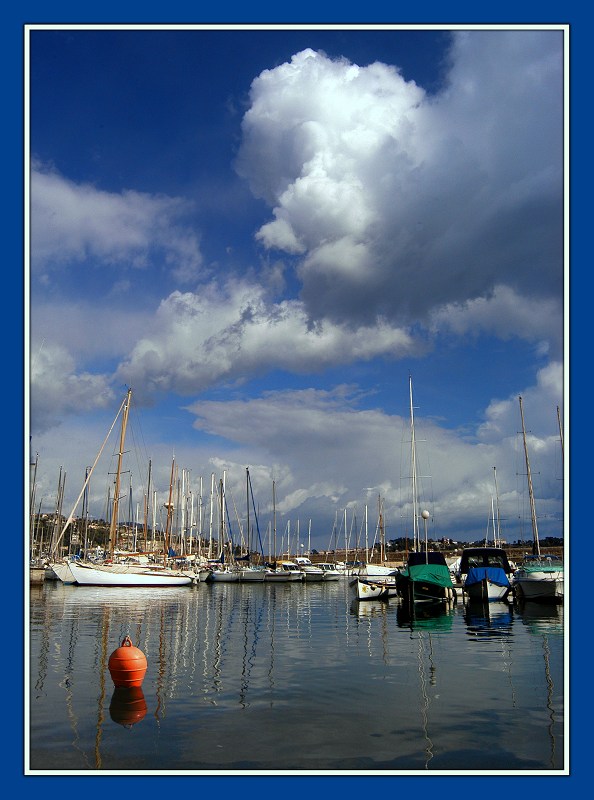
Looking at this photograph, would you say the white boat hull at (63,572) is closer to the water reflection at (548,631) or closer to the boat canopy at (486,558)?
the boat canopy at (486,558)

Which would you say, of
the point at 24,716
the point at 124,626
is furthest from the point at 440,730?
the point at 124,626

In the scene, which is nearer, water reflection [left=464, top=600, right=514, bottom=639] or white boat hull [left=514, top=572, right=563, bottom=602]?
water reflection [left=464, top=600, right=514, bottom=639]

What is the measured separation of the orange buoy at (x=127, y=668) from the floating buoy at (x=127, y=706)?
0.51 feet

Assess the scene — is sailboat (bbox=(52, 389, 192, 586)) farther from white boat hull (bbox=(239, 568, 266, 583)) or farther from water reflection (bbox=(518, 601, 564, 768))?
water reflection (bbox=(518, 601, 564, 768))

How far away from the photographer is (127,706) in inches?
594

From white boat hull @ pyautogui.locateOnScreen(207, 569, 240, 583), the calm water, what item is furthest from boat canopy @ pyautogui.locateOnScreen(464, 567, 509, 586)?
white boat hull @ pyautogui.locateOnScreen(207, 569, 240, 583)

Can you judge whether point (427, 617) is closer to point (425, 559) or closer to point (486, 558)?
point (425, 559)

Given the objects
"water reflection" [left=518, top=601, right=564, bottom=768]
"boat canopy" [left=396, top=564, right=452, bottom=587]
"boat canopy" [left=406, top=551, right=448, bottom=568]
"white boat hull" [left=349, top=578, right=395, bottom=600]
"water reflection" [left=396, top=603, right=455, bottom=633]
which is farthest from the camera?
"white boat hull" [left=349, top=578, right=395, bottom=600]

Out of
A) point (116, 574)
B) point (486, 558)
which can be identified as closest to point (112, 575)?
point (116, 574)

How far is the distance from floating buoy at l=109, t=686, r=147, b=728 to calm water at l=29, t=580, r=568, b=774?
8cm

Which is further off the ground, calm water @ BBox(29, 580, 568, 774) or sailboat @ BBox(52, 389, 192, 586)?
calm water @ BBox(29, 580, 568, 774)

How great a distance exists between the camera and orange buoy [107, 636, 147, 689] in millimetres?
16531

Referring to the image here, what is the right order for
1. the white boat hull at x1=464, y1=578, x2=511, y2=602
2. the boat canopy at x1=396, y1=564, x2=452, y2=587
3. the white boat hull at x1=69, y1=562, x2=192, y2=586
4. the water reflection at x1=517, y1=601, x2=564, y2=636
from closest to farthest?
the water reflection at x1=517, y1=601, x2=564, y2=636 < the boat canopy at x1=396, y1=564, x2=452, y2=587 < the white boat hull at x1=464, y1=578, x2=511, y2=602 < the white boat hull at x1=69, y1=562, x2=192, y2=586

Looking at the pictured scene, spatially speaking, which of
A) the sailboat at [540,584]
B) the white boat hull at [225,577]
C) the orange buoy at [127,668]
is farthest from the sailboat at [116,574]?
the orange buoy at [127,668]
